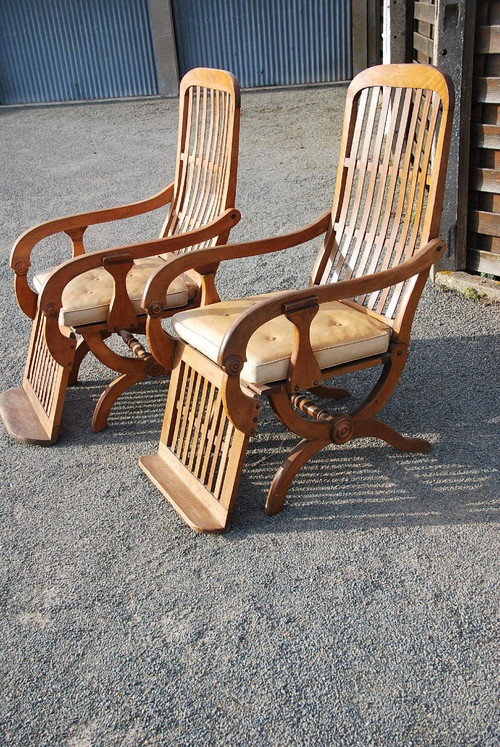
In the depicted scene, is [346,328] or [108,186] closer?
[346,328]

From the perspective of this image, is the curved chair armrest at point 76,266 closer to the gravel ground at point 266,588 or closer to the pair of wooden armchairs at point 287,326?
the pair of wooden armchairs at point 287,326

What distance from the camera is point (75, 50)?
11.9m

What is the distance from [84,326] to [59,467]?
57cm

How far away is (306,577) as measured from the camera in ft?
7.45

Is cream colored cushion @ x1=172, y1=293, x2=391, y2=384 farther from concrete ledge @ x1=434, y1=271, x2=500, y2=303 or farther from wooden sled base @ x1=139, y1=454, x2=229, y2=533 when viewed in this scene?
concrete ledge @ x1=434, y1=271, x2=500, y2=303

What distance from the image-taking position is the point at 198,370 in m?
2.69

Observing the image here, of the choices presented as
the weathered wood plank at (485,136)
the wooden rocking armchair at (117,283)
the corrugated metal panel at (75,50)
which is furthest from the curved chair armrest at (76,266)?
the corrugated metal panel at (75,50)

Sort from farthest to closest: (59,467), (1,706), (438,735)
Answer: (59,467), (1,706), (438,735)

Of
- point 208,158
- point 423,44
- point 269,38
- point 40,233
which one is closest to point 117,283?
point 40,233

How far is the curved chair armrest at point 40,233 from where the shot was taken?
3342 mm

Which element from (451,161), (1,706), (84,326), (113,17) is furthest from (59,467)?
(113,17)

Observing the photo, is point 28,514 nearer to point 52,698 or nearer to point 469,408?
point 52,698

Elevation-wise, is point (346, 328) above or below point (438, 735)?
above

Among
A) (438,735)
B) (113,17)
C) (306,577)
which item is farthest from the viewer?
(113,17)
